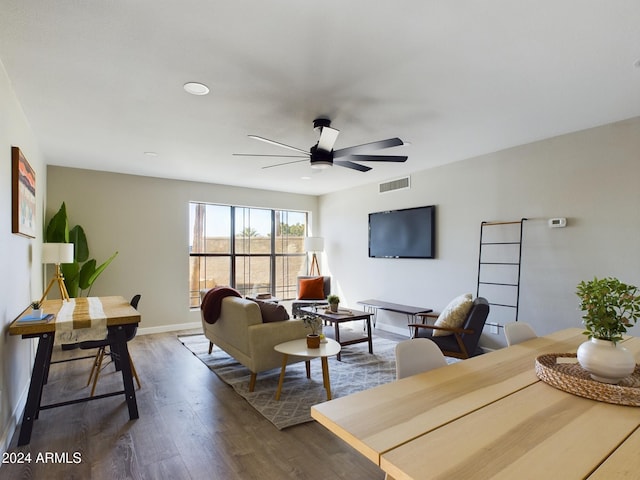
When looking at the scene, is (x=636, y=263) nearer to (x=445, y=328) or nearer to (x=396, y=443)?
(x=445, y=328)

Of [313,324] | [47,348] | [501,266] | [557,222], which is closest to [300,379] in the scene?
[313,324]

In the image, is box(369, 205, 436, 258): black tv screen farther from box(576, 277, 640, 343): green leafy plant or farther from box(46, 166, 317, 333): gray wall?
box(576, 277, 640, 343): green leafy plant

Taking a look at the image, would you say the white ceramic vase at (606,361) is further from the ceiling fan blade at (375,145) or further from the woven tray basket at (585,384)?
the ceiling fan blade at (375,145)

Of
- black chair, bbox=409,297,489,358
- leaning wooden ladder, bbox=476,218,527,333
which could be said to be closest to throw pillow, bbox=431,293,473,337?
black chair, bbox=409,297,489,358

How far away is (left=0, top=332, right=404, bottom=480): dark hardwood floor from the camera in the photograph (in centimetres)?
216

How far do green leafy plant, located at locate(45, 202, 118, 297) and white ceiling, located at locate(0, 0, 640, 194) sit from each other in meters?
1.17

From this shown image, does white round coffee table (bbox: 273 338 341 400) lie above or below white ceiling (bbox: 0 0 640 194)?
below

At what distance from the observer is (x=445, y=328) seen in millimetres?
→ 3461

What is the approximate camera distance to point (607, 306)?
1509mm

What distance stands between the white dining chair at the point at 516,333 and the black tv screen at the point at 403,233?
2838 millimetres

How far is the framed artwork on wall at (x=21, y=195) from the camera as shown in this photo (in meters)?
2.69

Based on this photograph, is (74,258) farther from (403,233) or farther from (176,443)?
(403,233)

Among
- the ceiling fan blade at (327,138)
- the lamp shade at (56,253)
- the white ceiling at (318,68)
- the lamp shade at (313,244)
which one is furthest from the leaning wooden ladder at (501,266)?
the lamp shade at (56,253)

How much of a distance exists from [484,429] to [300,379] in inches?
107
